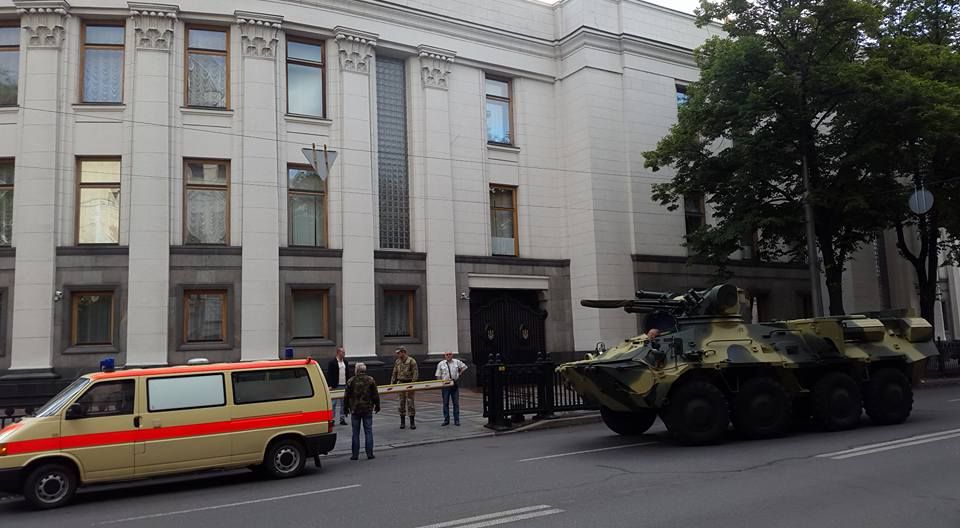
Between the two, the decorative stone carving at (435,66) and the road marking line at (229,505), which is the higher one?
the decorative stone carving at (435,66)

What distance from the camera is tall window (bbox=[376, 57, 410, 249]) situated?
24.2 metres

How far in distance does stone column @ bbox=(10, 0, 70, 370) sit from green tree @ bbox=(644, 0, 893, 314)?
17530mm

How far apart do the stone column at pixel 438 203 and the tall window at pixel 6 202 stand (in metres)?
11.9

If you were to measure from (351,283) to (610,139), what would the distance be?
10.8m

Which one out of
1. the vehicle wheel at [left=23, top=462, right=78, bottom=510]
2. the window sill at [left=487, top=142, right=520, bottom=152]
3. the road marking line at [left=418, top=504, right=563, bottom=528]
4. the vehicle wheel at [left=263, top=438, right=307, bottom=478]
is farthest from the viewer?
the window sill at [left=487, top=142, right=520, bottom=152]

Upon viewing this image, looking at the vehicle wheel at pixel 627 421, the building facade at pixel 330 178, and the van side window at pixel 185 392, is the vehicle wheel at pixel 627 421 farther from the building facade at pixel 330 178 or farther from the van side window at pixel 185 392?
the building facade at pixel 330 178

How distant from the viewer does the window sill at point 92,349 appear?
2020 cm

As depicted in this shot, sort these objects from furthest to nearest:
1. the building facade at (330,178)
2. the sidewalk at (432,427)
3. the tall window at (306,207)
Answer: the tall window at (306,207) < the building facade at (330,178) < the sidewalk at (432,427)

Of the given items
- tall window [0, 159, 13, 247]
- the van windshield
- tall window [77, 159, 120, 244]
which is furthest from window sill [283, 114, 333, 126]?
the van windshield

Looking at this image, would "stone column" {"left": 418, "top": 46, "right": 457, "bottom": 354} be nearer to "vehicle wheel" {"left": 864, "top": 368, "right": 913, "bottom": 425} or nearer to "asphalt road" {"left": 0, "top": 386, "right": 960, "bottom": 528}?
"asphalt road" {"left": 0, "top": 386, "right": 960, "bottom": 528}

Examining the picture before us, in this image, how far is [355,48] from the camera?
23656 mm

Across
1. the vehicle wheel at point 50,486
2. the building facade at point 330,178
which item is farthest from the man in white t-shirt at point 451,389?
the vehicle wheel at point 50,486

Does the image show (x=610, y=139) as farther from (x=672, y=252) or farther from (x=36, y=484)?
(x=36, y=484)

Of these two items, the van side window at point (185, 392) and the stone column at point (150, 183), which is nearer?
the van side window at point (185, 392)
